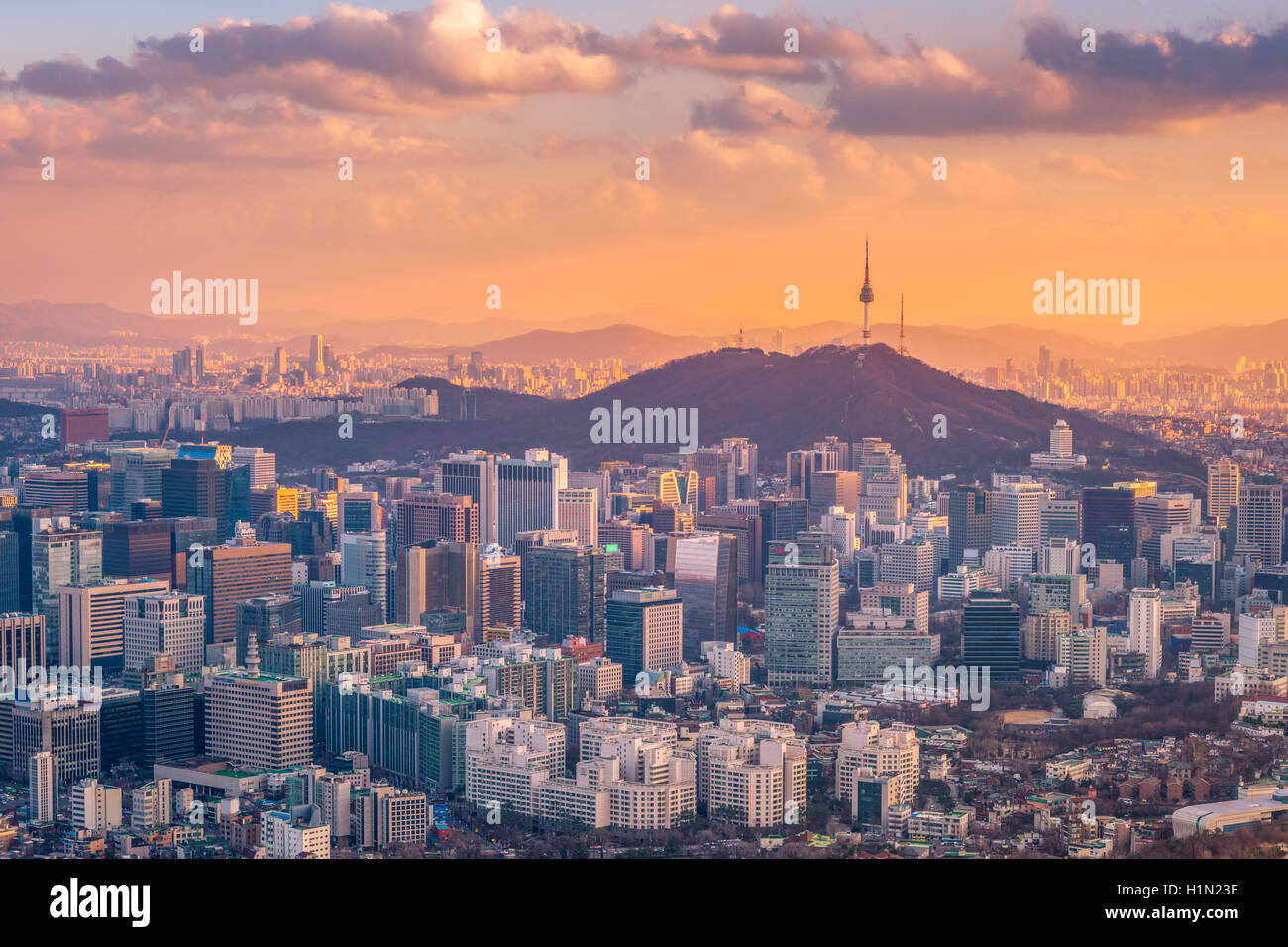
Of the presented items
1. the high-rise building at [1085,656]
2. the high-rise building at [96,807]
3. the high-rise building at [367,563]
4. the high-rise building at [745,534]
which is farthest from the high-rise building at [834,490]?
the high-rise building at [96,807]

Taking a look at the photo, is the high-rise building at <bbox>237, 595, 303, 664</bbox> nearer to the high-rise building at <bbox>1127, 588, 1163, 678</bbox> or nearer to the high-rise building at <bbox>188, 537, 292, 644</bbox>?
the high-rise building at <bbox>188, 537, 292, 644</bbox>

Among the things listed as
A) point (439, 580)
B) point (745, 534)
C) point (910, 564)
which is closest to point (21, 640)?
point (439, 580)

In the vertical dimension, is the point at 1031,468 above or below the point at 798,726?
above

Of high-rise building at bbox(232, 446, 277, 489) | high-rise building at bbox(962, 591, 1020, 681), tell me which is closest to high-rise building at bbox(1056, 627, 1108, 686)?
high-rise building at bbox(962, 591, 1020, 681)

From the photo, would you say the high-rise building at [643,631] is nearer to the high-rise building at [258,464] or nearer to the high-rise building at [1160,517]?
the high-rise building at [1160,517]

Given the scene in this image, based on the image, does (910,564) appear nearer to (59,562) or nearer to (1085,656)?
(1085,656)
